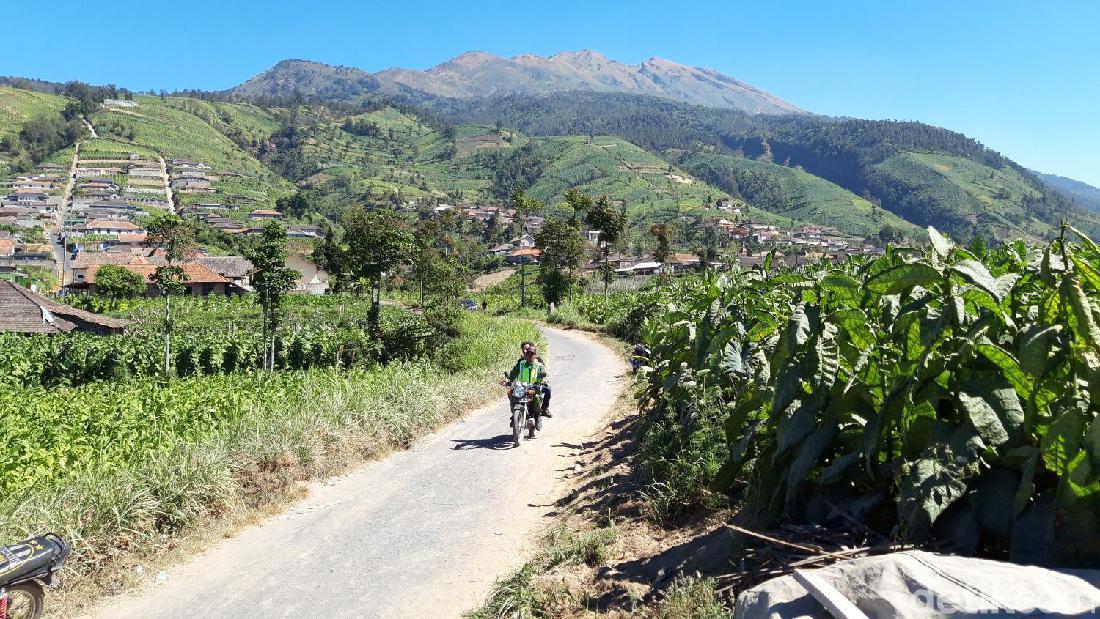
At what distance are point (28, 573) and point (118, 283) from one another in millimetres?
57305

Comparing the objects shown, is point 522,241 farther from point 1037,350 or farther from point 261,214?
point 1037,350

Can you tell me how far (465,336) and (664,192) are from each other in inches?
6018

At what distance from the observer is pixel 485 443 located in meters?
10.2

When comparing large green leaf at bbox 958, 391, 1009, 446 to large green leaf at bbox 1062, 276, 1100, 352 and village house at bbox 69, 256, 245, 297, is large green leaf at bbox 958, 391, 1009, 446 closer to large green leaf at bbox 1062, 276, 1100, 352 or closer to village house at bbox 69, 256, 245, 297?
large green leaf at bbox 1062, 276, 1100, 352

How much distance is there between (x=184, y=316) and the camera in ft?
140

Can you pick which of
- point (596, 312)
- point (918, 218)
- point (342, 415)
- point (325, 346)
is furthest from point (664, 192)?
point (342, 415)

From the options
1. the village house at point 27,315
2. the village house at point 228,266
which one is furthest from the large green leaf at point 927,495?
the village house at point 228,266

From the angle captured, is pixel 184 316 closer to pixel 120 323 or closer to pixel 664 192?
pixel 120 323

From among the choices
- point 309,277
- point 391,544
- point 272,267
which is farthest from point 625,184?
point 391,544

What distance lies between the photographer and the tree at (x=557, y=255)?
40.5 meters

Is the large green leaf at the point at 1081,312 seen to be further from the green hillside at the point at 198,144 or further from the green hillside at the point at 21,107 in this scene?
the green hillside at the point at 21,107

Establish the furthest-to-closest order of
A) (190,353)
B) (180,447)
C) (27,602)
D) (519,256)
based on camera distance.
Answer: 1. (519,256)
2. (190,353)
3. (180,447)
4. (27,602)

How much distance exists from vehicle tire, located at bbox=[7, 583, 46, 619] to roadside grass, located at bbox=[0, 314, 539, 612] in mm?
260

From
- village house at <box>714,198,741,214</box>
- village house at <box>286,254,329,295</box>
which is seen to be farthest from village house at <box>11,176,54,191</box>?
village house at <box>714,198,741,214</box>
